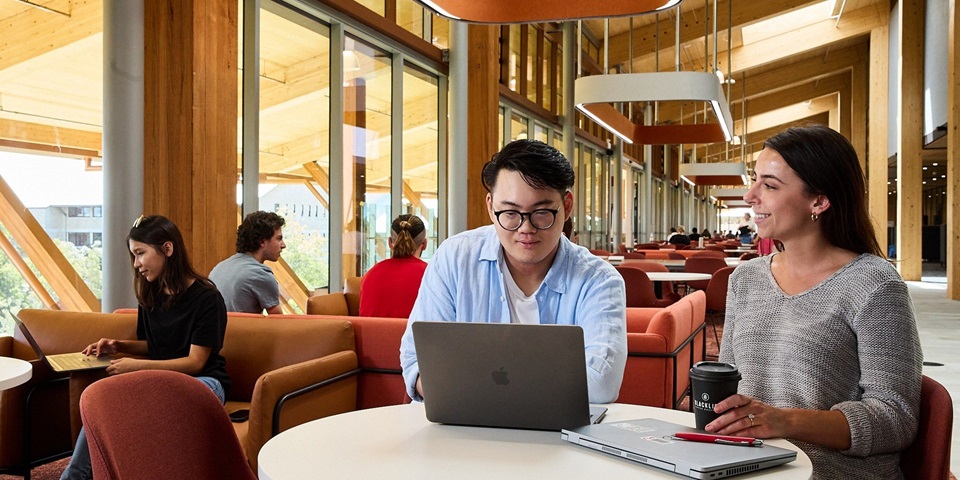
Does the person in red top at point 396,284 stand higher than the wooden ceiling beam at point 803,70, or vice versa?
the wooden ceiling beam at point 803,70

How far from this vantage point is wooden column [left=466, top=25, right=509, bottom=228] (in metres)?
10.1

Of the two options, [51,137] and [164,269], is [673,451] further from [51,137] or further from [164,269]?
[51,137]

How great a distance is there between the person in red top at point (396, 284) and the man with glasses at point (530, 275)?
2479mm

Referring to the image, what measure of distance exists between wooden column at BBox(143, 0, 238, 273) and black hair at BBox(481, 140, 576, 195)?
3586mm

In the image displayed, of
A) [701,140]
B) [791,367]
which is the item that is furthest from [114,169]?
[701,140]

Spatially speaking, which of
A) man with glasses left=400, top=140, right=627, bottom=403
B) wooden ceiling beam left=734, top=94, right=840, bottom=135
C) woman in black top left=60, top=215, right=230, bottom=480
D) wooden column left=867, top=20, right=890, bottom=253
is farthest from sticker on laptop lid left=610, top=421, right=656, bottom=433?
wooden ceiling beam left=734, top=94, right=840, bottom=135

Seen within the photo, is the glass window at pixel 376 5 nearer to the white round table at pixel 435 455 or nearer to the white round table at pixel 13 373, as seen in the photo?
the white round table at pixel 13 373

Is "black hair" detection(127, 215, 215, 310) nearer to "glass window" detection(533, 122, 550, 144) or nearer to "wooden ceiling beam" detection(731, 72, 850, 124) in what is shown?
"glass window" detection(533, 122, 550, 144)

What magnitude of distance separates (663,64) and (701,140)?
248 inches

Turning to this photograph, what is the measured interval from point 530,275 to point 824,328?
724 millimetres

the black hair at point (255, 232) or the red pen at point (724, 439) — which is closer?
the red pen at point (724, 439)

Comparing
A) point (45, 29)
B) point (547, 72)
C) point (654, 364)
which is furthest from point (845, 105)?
point (45, 29)

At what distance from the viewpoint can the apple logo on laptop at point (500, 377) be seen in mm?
1638

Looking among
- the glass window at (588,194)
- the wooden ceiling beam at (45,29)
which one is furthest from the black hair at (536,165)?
the glass window at (588,194)
